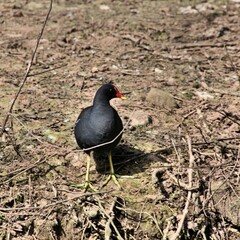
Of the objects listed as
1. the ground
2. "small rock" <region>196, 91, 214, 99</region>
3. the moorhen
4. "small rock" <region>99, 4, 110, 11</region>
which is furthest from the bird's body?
"small rock" <region>99, 4, 110, 11</region>

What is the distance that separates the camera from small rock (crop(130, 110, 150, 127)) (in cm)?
515

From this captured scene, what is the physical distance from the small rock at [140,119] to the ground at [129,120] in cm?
1

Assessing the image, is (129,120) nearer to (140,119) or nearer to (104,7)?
(140,119)

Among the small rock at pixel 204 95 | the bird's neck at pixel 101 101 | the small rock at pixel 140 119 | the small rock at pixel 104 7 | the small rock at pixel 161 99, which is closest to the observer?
the bird's neck at pixel 101 101

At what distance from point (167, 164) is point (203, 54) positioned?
261 centimetres

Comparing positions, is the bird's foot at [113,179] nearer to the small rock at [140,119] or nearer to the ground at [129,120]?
the ground at [129,120]

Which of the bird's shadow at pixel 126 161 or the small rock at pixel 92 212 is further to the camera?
the bird's shadow at pixel 126 161

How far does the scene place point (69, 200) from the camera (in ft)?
13.2

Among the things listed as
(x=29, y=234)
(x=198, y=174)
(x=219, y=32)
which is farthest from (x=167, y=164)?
(x=219, y=32)

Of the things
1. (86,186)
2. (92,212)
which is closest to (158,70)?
(86,186)

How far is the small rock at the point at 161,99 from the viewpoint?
18.0ft

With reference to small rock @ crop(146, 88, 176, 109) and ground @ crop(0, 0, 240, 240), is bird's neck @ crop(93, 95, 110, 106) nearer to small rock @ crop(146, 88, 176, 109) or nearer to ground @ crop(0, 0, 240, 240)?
ground @ crop(0, 0, 240, 240)

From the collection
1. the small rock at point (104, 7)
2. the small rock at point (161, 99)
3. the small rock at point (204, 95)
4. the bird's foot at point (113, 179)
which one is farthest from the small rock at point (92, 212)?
the small rock at point (104, 7)

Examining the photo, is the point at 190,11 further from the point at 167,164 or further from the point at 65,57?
the point at 167,164
